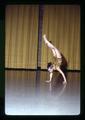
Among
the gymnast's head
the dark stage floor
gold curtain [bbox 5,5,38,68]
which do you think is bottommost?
the dark stage floor

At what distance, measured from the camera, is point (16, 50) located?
7.23ft

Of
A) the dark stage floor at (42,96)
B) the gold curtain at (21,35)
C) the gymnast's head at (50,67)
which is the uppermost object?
the gold curtain at (21,35)

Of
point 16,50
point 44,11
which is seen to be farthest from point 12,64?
point 44,11

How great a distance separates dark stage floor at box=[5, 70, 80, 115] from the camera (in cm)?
218

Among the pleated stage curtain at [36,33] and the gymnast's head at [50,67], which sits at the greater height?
the pleated stage curtain at [36,33]

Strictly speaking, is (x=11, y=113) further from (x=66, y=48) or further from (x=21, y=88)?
(x=66, y=48)

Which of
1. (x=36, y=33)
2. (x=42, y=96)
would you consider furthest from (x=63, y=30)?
(x=42, y=96)

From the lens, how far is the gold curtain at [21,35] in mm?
2178

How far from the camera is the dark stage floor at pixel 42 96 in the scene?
2.18 m

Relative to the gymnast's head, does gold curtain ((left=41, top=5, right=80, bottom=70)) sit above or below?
above

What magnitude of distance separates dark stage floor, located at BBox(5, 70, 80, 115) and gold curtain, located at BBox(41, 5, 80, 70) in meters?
0.05

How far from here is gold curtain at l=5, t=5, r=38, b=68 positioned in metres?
2.18

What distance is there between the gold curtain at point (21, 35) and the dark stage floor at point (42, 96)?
4 cm

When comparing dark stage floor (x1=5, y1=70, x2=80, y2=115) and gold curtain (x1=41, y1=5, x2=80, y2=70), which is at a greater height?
gold curtain (x1=41, y1=5, x2=80, y2=70)
